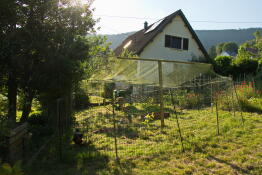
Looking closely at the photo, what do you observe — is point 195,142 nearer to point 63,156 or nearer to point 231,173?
point 231,173

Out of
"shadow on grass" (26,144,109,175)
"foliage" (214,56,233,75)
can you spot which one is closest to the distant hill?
"foliage" (214,56,233,75)

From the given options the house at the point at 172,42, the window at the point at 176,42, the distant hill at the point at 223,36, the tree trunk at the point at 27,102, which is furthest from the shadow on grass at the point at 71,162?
the distant hill at the point at 223,36

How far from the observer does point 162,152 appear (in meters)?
4.12

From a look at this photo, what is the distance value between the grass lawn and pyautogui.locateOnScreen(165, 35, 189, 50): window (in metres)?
11.5

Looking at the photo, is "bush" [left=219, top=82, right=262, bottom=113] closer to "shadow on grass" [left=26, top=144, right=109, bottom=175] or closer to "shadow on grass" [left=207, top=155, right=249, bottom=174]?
"shadow on grass" [left=207, top=155, right=249, bottom=174]

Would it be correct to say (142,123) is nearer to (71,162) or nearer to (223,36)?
(71,162)

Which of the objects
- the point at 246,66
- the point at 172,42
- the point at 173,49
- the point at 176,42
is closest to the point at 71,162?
the point at 246,66

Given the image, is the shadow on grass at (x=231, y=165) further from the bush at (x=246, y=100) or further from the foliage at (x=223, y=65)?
the foliage at (x=223, y=65)

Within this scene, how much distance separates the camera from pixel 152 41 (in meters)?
15.9

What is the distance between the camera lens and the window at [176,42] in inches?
658

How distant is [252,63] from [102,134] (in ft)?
40.6

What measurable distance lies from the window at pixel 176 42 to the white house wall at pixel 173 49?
255 millimetres

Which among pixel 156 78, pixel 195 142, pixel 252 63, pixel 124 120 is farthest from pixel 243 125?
pixel 252 63

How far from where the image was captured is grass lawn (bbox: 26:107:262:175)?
3414 mm
